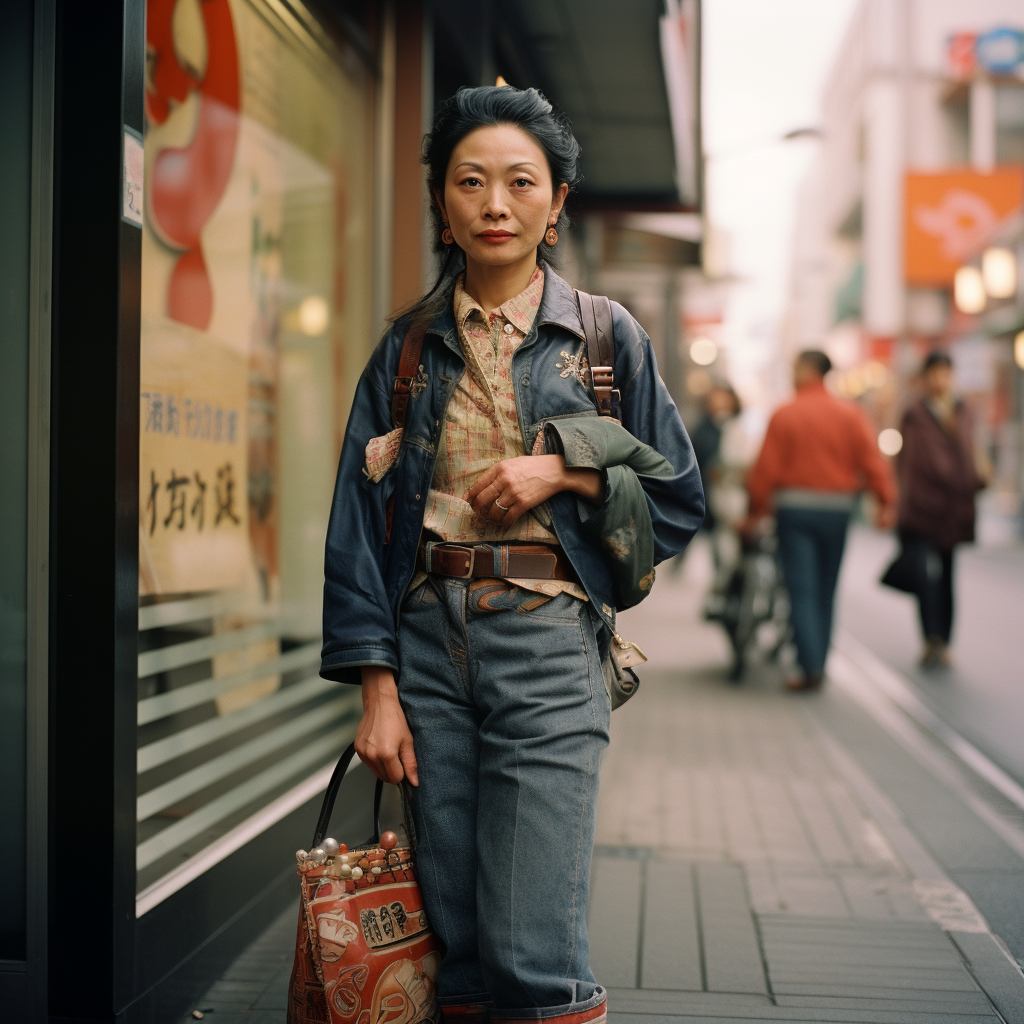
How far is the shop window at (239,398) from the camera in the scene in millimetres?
3285

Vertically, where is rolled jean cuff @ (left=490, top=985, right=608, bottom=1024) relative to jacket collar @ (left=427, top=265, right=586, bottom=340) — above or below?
below

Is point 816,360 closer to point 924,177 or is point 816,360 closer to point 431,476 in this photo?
point 431,476

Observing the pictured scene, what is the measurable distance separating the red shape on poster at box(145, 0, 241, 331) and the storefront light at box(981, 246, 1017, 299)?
22.5 metres

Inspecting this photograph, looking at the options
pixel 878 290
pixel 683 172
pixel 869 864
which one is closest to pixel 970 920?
pixel 869 864

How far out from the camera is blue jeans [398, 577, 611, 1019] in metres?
2.18

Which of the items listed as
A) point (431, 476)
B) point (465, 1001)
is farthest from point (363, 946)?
point (431, 476)

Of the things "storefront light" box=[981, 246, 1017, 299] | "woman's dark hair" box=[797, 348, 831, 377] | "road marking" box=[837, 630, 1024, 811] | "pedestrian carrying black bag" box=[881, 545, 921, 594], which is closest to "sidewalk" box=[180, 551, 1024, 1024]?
"road marking" box=[837, 630, 1024, 811]

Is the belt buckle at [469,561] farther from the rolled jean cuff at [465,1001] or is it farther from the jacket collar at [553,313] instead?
the rolled jean cuff at [465,1001]

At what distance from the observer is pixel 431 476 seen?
2283 mm

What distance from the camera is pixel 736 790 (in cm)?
527

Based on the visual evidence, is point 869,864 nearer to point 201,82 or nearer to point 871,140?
point 201,82

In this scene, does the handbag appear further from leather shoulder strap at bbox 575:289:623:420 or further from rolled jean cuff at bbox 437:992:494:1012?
leather shoulder strap at bbox 575:289:623:420

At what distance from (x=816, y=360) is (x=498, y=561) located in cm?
605

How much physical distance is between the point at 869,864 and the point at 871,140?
42636mm
